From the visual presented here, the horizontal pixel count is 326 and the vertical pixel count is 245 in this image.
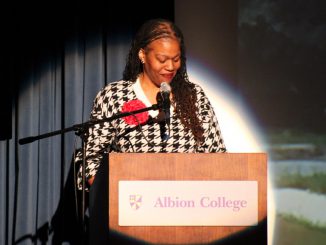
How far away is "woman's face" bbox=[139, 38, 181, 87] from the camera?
277 cm

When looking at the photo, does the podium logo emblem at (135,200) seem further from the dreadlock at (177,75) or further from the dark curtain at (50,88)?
the dark curtain at (50,88)

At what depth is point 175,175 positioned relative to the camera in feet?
6.69

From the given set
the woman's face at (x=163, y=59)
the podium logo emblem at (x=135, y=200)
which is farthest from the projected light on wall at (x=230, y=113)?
the podium logo emblem at (x=135, y=200)

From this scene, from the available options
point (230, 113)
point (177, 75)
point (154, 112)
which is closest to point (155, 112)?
point (154, 112)

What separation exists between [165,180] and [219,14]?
69.5 inches

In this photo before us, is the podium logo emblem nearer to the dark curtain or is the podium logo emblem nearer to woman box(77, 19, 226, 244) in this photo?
woman box(77, 19, 226, 244)

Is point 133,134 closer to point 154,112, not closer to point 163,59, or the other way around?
point 154,112

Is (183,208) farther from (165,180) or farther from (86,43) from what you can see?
(86,43)

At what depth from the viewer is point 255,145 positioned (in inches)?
135

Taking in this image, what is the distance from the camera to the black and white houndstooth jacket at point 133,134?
277 centimetres

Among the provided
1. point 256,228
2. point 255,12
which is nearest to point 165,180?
Answer: point 256,228

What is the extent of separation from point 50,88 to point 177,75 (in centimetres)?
87

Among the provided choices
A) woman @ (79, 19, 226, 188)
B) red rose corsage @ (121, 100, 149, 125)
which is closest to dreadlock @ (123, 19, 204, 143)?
woman @ (79, 19, 226, 188)

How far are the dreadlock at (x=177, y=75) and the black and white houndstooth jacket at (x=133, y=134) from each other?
0.11 ft
